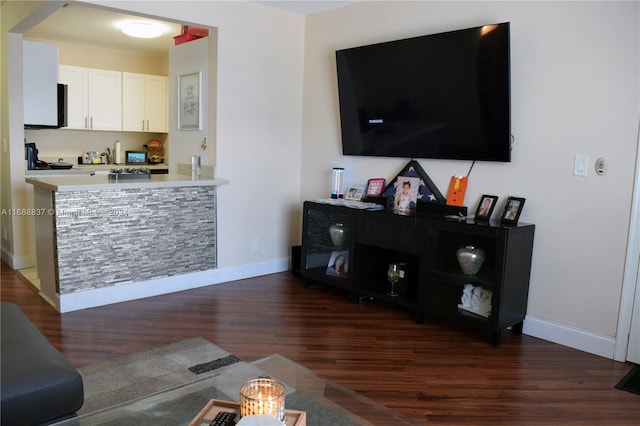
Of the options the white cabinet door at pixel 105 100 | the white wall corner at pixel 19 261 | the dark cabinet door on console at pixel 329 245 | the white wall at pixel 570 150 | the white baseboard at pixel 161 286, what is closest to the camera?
the white wall at pixel 570 150

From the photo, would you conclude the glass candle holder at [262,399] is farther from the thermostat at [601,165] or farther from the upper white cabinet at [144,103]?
the upper white cabinet at [144,103]

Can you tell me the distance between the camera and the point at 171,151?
4.84m

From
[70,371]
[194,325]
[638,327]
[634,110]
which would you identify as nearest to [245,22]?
[194,325]

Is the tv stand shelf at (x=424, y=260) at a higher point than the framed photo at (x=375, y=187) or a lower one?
lower

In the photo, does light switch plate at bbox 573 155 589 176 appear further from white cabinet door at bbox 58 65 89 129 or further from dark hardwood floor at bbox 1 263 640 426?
white cabinet door at bbox 58 65 89 129

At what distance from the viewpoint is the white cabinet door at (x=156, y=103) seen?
6766mm

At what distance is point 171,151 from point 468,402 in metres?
3.53

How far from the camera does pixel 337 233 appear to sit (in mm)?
4062

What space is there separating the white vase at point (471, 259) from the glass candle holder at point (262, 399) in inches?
81.6

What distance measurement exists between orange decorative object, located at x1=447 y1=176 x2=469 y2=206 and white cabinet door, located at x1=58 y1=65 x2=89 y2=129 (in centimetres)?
468

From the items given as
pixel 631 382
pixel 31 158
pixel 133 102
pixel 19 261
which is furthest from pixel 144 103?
pixel 631 382

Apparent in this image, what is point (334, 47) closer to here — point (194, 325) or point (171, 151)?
point (171, 151)

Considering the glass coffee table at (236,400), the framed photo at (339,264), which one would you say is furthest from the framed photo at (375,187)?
the glass coffee table at (236,400)

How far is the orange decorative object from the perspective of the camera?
12.0 ft
